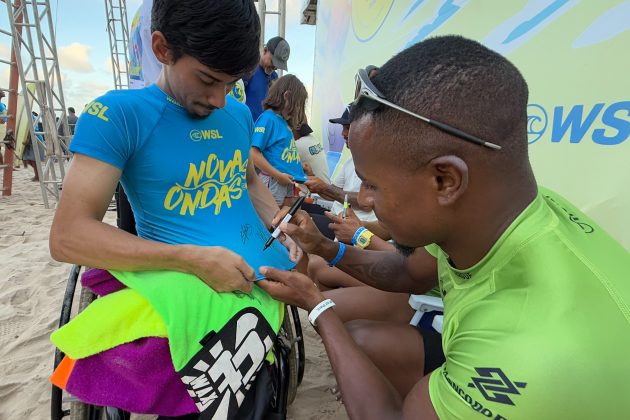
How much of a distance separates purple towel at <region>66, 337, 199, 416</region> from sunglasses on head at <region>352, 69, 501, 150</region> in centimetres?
82

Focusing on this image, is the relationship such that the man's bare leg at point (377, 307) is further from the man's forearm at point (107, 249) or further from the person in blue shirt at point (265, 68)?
the person in blue shirt at point (265, 68)

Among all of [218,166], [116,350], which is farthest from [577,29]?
[116,350]

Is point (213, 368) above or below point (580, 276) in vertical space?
below

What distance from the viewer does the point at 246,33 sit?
3.51 ft

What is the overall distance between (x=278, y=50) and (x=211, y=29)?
112 inches

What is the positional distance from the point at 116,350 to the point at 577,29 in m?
2.32

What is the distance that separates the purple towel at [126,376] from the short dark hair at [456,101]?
0.81m

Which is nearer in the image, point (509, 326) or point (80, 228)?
point (509, 326)

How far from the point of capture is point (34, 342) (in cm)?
228

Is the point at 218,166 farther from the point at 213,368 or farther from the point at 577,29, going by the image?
the point at 577,29

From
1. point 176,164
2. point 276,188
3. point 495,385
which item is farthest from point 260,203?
point 276,188

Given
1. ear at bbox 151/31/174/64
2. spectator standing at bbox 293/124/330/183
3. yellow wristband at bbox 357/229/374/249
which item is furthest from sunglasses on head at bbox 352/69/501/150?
spectator standing at bbox 293/124/330/183

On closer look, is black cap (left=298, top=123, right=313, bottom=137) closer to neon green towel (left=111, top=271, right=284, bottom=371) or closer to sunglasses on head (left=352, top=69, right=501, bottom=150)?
sunglasses on head (left=352, top=69, right=501, bottom=150)

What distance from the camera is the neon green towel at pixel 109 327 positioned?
0.87m
